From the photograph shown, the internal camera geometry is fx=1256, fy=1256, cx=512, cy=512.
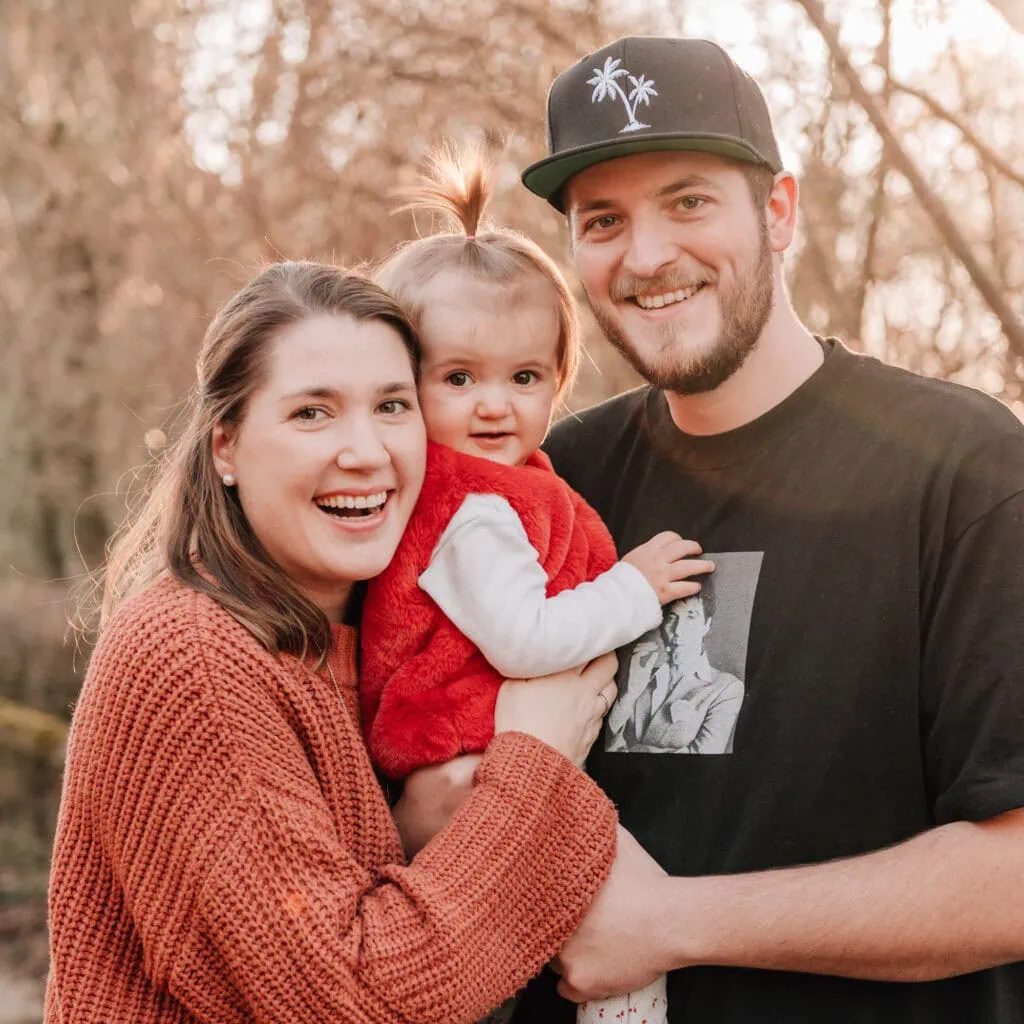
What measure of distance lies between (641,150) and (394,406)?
2.38 ft

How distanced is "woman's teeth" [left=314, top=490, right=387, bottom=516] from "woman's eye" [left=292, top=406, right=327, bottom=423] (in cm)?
16

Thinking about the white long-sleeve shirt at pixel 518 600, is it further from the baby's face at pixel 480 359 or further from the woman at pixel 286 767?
the baby's face at pixel 480 359

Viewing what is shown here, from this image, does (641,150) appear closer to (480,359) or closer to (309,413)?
(480,359)

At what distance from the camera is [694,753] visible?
2383mm

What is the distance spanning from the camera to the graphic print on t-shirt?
238cm

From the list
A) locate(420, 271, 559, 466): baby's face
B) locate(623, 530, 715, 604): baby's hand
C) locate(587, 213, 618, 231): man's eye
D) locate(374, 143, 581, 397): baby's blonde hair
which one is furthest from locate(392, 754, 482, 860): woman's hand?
locate(587, 213, 618, 231): man's eye

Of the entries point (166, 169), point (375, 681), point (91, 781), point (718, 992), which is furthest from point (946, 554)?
point (166, 169)

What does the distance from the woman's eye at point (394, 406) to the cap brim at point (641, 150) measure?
605 millimetres

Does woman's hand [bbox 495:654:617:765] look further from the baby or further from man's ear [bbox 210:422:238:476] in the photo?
man's ear [bbox 210:422:238:476]

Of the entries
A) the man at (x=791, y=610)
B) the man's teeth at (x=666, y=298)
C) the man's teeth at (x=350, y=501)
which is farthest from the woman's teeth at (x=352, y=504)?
the man's teeth at (x=666, y=298)

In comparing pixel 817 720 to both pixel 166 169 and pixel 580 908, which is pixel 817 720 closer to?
pixel 580 908

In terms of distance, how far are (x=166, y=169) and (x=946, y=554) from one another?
668 centimetres

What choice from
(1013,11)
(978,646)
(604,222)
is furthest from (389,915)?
(1013,11)

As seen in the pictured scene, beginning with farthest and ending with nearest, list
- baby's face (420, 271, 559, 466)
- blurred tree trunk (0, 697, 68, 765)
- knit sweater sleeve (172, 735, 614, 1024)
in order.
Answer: blurred tree trunk (0, 697, 68, 765) < baby's face (420, 271, 559, 466) < knit sweater sleeve (172, 735, 614, 1024)
